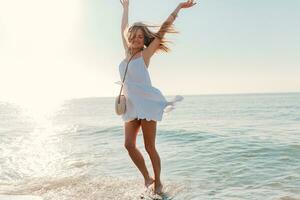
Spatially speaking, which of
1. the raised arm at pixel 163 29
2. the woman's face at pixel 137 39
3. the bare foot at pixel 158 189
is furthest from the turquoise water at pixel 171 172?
the woman's face at pixel 137 39

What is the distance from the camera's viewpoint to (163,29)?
6074 millimetres

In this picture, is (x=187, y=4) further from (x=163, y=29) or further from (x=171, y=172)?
(x=171, y=172)

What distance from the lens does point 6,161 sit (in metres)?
10.3

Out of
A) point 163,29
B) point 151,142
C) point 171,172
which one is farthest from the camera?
point 171,172

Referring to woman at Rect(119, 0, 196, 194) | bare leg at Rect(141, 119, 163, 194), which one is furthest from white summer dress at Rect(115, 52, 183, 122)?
bare leg at Rect(141, 119, 163, 194)

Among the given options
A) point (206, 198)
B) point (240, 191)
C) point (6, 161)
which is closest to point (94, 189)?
point (206, 198)

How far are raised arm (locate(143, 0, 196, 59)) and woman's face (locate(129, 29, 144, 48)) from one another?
13 centimetres

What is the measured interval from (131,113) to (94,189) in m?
1.60

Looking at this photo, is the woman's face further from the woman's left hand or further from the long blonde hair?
the woman's left hand

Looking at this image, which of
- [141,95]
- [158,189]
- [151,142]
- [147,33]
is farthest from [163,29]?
[158,189]

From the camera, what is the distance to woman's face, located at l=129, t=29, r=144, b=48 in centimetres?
613

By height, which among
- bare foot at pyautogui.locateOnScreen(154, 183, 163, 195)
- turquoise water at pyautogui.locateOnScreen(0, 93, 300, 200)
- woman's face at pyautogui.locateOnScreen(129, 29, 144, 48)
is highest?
woman's face at pyautogui.locateOnScreen(129, 29, 144, 48)

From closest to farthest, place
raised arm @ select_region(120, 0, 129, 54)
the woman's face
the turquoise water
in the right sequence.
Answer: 1. the woman's face
2. raised arm @ select_region(120, 0, 129, 54)
3. the turquoise water

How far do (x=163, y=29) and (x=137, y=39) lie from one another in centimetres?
40
